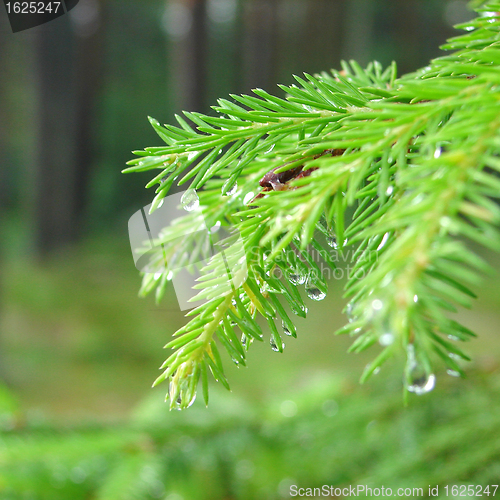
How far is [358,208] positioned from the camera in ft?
1.31

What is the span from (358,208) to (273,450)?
35.5 inches

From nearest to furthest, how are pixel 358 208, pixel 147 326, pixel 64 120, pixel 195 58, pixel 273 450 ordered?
pixel 358 208
pixel 273 450
pixel 195 58
pixel 147 326
pixel 64 120

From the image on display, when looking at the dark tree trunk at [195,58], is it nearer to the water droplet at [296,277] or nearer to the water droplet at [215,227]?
the water droplet at [215,227]

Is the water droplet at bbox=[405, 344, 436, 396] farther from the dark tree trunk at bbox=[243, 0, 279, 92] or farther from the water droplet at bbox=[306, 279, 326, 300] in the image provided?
the dark tree trunk at bbox=[243, 0, 279, 92]

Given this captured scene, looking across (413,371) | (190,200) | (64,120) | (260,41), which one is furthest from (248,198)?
(260,41)

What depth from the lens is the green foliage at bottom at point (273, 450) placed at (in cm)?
88

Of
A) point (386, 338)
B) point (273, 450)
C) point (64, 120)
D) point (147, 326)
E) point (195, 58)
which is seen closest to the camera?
point (386, 338)

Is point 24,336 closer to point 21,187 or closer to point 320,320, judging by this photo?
point 320,320

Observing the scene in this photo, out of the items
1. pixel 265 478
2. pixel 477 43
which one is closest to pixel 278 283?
pixel 477 43

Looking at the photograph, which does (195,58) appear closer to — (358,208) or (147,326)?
(147,326)

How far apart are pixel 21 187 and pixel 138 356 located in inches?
260

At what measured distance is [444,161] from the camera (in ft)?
0.83

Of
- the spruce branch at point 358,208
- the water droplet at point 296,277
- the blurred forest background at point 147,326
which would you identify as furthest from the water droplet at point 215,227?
the blurred forest background at point 147,326

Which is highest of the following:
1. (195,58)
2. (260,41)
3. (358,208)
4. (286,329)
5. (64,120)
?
(358,208)
